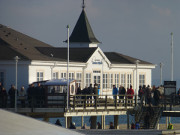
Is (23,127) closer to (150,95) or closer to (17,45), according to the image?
(150,95)

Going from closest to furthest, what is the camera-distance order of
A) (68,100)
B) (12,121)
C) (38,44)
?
(12,121) → (68,100) → (38,44)

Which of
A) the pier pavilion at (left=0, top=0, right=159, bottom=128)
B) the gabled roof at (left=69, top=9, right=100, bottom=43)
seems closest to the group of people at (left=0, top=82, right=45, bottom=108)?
the pier pavilion at (left=0, top=0, right=159, bottom=128)

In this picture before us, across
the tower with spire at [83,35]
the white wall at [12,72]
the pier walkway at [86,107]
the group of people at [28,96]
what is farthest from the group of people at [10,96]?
the tower with spire at [83,35]

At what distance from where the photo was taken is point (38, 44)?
5850cm

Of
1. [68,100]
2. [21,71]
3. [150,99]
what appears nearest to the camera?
[68,100]

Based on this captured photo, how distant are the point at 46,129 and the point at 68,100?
1011 inches

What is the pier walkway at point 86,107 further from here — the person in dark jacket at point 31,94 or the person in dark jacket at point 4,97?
the person in dark jacket at point 4,97

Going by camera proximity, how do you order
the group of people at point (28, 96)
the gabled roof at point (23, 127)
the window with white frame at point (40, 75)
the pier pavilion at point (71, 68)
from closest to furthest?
the gabled roof at point (23, 127) < the group of people at point (28, 96) < the pier pavilion at point (71, 68) < the window with white frame at point (40, 75)

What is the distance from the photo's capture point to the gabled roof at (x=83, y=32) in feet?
229

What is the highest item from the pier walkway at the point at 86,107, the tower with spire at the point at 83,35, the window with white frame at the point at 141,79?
the tower with spire at the point at 83,35

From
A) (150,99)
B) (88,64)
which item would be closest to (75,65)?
(88,64)

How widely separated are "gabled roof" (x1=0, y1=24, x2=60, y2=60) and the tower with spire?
30.8 feet

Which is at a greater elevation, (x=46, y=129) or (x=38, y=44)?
(x=38, y=44)

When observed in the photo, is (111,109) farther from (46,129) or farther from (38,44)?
(46,129)
